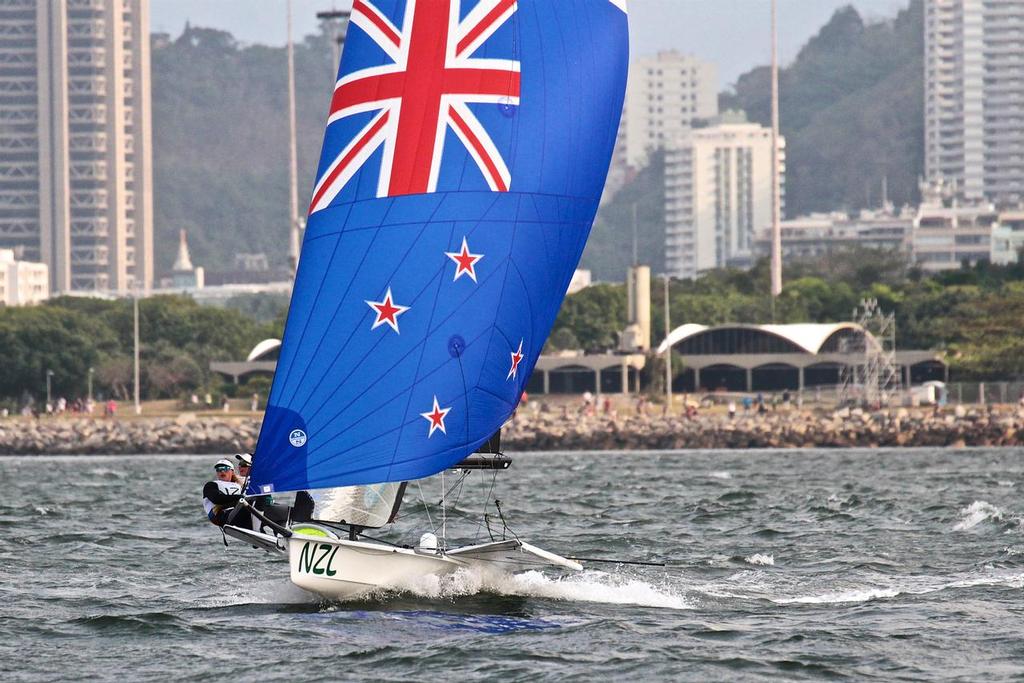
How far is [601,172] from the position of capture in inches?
715

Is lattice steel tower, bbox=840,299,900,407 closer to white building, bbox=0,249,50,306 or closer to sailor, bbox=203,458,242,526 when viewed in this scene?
sailor, bbox=203,458,242,526

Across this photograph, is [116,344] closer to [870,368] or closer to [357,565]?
[870,368]

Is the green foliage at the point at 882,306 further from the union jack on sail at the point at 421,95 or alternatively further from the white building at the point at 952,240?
the union jack on sail at the point at 421,95

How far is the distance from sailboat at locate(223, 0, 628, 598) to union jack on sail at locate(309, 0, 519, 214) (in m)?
0.01

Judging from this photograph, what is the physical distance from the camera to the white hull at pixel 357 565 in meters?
17.0

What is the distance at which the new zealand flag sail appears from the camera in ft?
56.7

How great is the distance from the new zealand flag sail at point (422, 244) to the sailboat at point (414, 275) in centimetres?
1

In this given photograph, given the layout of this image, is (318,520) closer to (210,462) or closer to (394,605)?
(394,605)

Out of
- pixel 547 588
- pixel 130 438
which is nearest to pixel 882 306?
pixel 130 438

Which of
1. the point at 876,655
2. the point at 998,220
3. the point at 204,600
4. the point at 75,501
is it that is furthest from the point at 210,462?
the point at 998,220

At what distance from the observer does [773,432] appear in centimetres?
6075

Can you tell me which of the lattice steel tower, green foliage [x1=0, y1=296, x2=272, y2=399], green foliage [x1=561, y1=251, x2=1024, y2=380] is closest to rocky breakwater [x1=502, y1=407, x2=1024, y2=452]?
the lattice steel tower

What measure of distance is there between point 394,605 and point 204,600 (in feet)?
7.77

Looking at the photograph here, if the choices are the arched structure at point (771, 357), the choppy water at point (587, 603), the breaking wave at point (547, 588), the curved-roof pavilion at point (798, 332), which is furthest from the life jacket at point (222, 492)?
the arched structure at point (771, 357)
